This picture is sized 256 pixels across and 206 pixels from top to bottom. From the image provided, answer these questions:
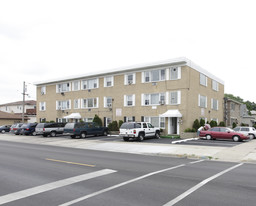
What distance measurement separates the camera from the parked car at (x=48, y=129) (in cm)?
3034

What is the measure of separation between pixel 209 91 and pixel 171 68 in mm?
8092

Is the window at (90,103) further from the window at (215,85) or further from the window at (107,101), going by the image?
the window at (215,85)

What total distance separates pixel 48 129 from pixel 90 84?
949 centimetres

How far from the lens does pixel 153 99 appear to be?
29.9 metres

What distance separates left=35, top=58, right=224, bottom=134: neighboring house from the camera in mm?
27688

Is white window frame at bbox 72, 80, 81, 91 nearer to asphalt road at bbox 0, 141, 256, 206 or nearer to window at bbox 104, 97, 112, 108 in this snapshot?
window at bbox 104, 97, 112, 108

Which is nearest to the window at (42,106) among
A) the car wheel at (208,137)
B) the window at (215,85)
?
the window at (215,85)

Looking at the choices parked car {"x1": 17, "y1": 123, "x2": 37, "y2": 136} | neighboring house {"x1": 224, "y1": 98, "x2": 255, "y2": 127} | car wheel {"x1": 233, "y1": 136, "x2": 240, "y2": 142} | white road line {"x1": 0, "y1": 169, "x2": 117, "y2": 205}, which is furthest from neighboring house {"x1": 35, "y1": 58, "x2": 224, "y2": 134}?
white road line {"x1": 0, "y1": 169, "x2": 117, "y2": 205}

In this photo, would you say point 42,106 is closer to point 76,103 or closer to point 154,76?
point 76,103

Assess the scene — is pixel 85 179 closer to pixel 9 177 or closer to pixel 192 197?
pixel 9 177

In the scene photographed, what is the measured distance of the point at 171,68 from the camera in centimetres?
2850

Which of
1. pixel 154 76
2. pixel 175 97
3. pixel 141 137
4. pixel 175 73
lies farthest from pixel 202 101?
pixel 141 137

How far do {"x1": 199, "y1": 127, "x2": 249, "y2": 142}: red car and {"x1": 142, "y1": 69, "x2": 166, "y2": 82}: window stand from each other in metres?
8.07

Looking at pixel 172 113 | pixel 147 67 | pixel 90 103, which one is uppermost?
pixel 147 67
